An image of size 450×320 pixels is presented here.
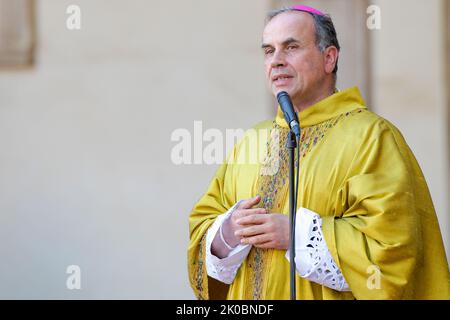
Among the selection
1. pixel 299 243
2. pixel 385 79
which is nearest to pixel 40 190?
pixel 385 79

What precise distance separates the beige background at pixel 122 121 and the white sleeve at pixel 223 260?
2.72 m

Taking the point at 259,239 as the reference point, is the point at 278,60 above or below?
above

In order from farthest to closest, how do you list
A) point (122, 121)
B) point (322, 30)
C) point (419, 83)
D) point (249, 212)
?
point (122, 121) < point (419, 83) < point (322, 30) < point (249, 212)

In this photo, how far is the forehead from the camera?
392 cm

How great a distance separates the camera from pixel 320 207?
12.4ft

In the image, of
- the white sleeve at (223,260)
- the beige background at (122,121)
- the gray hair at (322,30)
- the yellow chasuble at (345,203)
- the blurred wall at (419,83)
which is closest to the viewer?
the yellow chasuble at (345,203)

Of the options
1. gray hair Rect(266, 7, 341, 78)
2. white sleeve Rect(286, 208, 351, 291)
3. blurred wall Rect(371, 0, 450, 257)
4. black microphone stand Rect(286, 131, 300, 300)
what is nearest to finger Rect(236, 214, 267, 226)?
white sleeve Rect(286, 208, 351, 291)

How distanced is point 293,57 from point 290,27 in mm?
114

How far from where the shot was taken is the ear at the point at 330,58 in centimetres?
399

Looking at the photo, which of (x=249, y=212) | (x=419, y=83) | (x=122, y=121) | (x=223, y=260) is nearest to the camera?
(x=249, y=212)

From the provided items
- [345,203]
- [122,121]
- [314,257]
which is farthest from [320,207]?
[122,121]

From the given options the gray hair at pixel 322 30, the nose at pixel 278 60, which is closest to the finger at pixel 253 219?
the nose at pixel 278 60

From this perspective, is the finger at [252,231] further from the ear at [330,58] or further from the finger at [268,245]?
the ear at [330,58]

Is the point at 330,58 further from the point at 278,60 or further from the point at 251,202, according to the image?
the point at 251,202
